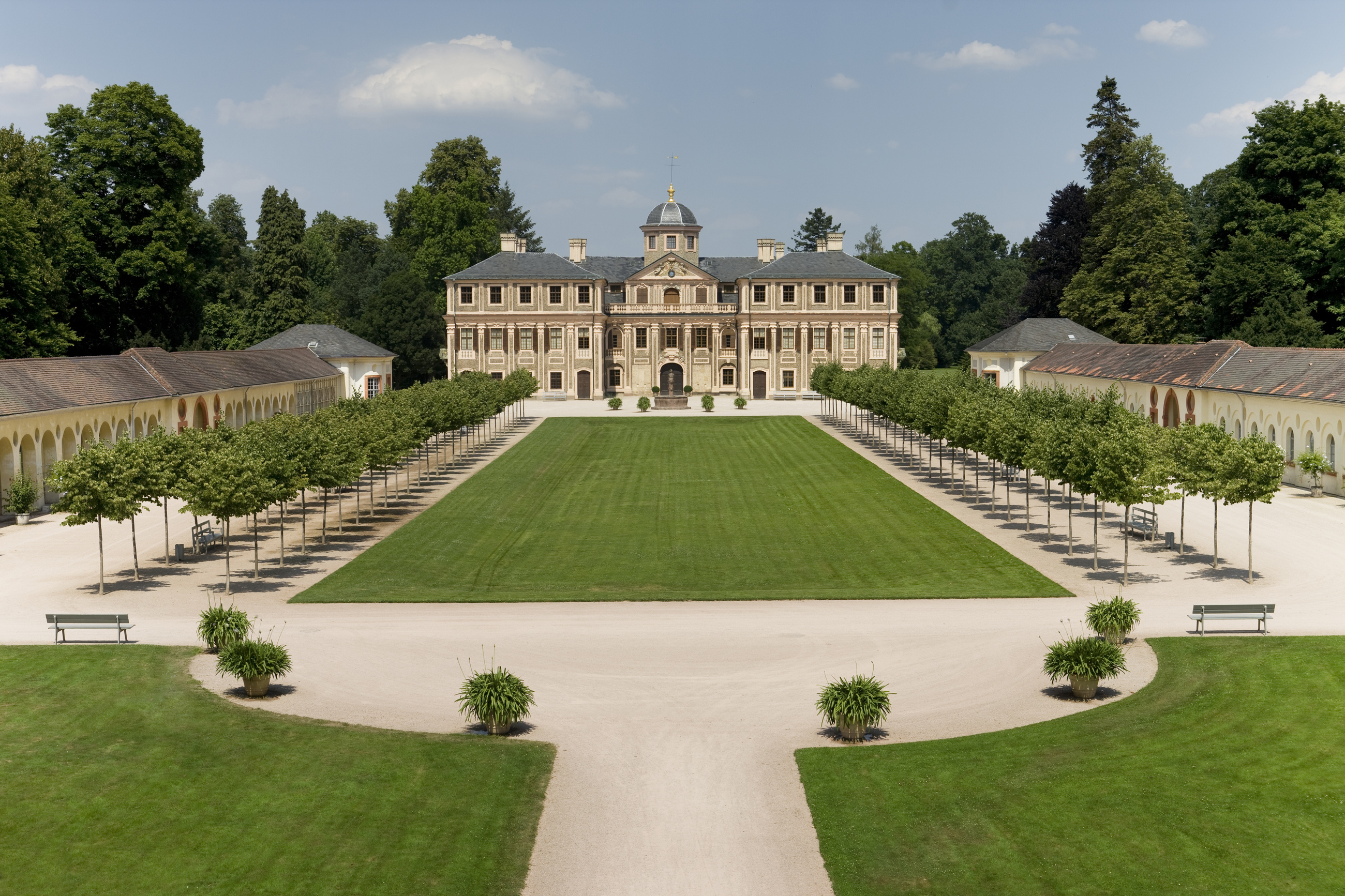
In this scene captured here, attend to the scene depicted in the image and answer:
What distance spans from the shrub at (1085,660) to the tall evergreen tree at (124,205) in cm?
7007

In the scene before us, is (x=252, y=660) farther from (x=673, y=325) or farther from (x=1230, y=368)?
(x=673, y=325)

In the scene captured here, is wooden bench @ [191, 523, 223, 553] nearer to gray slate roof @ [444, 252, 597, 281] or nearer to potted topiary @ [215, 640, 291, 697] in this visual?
potted topiary @ [215, 640, 291, 697]

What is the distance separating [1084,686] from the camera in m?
24.6

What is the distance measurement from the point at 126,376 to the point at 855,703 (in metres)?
50.5

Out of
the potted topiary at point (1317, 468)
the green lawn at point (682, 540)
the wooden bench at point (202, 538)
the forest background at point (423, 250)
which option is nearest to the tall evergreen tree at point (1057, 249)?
the forest background at point (423, 250)

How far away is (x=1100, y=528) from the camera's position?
146 ft

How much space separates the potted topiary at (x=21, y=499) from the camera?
157ft

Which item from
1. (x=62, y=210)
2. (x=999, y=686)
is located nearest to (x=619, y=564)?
(x=999, y=686)

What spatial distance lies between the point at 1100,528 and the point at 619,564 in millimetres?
17270

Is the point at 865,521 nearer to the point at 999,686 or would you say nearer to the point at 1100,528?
the point at 1100,528

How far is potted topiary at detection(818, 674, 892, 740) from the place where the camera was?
22250 millimetres

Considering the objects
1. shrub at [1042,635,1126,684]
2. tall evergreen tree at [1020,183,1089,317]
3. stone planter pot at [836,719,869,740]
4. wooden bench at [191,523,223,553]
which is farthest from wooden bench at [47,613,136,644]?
tall evergreen tree at [1020,183,1089,317]

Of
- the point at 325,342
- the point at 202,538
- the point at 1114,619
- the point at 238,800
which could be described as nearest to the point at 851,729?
the point at 1114,619

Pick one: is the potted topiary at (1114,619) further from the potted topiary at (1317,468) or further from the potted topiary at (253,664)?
the potted topiary at (1317,468)
